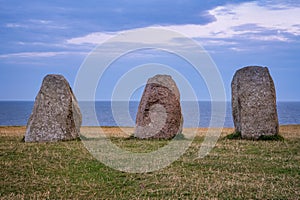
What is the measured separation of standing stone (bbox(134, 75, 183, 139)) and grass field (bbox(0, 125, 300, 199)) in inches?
175

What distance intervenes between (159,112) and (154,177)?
8.83 m

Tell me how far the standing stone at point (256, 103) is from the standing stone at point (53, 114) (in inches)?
291

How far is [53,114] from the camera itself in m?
17.5

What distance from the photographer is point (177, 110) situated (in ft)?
64.1

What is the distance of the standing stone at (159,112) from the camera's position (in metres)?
18.9

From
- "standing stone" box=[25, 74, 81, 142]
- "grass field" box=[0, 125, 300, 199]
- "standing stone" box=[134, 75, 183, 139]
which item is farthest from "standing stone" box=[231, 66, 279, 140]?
"standing stone" box=[25, 74, 81, 142]

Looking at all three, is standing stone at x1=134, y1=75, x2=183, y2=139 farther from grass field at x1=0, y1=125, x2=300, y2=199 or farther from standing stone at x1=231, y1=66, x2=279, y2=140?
grass field at x1=0, y1=125, x2=300, y2=199

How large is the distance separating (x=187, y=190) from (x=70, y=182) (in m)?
2.81

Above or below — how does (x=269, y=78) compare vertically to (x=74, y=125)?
above

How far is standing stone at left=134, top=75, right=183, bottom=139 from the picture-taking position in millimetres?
18922

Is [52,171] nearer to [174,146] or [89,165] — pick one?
[89,165]

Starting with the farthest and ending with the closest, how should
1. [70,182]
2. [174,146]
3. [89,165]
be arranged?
[174,146] < [89,165] < [70,182]

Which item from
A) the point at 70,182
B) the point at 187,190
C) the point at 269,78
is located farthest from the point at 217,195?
the point at 269,78

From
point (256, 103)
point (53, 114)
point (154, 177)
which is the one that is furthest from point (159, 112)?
point (154, 177)
